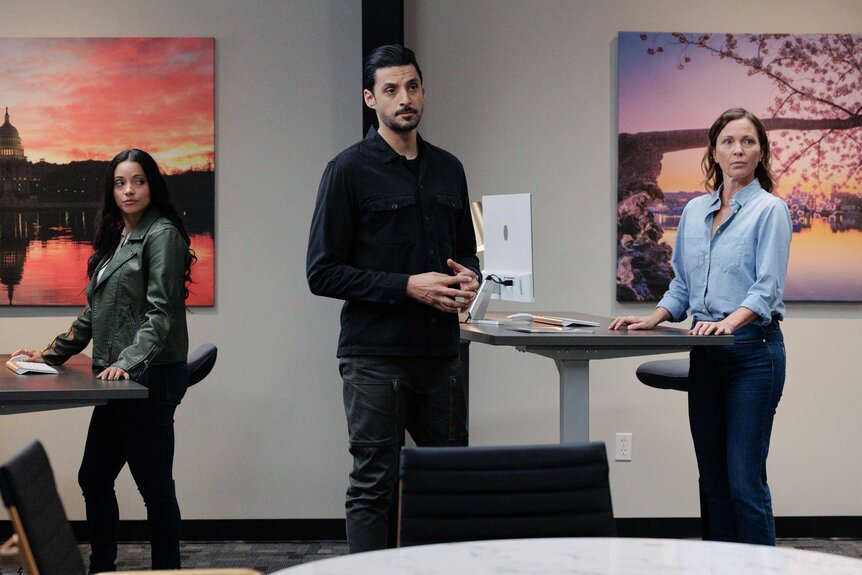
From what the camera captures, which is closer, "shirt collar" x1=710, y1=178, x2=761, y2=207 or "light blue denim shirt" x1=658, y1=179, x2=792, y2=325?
"light blue denim shirt" x1=658, y1=179, x2=792, y2=325

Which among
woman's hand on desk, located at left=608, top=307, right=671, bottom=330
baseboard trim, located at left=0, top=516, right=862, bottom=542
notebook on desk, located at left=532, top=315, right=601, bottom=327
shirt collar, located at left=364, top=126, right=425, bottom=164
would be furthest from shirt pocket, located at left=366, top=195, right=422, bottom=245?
baseboard trim, located at left=0, top=516, right=862, bottom=542

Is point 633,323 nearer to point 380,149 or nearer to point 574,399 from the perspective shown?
point 574,399

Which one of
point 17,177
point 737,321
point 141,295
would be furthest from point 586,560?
point 17,177

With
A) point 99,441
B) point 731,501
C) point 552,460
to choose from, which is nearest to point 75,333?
point 99,441

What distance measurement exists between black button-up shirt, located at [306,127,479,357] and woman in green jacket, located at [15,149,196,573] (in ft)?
1.66

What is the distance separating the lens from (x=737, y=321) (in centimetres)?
286

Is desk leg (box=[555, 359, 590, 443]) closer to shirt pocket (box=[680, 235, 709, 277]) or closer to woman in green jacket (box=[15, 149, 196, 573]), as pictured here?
shirt pocket (box=[680, 235, 709, 277])

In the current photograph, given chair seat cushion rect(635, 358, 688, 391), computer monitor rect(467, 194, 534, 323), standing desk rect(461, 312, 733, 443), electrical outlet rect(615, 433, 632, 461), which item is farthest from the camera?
electrical outlet rect(615, 433, 632, 461)

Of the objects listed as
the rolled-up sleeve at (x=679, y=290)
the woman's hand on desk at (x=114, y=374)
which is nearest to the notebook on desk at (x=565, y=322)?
the rolled-up sleeve at (x=679, y=290)

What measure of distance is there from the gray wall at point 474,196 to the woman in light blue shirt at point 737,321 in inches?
46.8

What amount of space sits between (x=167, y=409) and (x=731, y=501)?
179 centimetres

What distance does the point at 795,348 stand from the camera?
434cm

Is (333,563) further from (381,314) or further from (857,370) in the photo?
(857,370)

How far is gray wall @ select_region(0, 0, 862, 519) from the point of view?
4.27 meters
